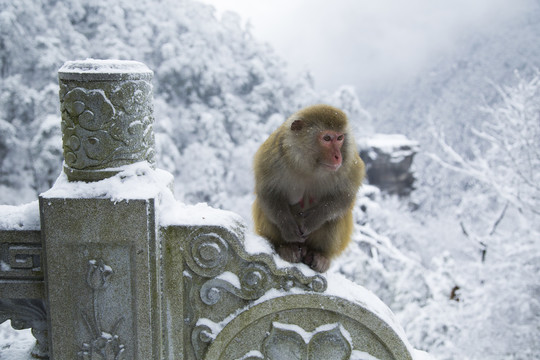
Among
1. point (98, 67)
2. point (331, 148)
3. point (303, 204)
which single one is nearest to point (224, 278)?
point (303, 204)

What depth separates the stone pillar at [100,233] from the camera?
210cm

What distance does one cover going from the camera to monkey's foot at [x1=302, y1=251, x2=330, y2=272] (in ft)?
7.98

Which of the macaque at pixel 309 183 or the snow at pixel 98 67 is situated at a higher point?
the snow at pixel 98 67

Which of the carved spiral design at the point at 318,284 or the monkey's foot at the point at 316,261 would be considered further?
the monkey's foot at the point at 316,261

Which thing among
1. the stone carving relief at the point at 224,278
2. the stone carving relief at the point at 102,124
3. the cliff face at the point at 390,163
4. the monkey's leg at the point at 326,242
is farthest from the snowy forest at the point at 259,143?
the stone carving relief at the point at 102,124

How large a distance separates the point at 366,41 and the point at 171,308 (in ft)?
99.1

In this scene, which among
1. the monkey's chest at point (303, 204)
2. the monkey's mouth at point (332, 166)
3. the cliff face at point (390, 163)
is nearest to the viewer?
the monkey's mouth at point (332, 166)

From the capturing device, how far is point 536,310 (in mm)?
7410

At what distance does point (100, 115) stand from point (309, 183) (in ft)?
3.58

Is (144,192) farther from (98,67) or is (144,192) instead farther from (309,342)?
(309,342)

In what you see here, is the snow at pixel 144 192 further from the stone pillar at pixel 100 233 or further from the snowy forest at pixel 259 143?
the snowy forest at pixel 259 143

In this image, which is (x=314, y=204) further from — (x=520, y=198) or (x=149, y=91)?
(x=520, y=198)

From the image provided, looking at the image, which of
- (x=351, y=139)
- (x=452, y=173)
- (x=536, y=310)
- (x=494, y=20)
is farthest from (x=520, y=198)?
(x=494, y=20)

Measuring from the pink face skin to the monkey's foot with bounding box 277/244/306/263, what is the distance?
0.44 m
